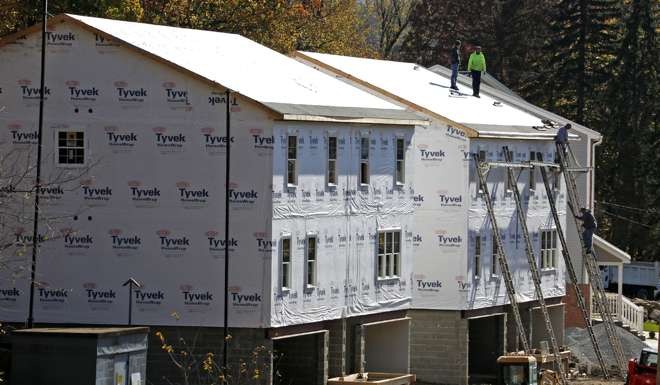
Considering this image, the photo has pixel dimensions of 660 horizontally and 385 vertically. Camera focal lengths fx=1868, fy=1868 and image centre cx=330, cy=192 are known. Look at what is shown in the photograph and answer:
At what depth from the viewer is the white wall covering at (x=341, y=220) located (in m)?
52.2

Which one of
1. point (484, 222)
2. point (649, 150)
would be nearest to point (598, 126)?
point (649, 150)

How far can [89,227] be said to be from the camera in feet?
171

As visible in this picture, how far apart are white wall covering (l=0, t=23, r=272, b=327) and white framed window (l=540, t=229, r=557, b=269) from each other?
72.7 ft

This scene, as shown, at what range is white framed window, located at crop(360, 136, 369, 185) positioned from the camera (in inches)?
2261

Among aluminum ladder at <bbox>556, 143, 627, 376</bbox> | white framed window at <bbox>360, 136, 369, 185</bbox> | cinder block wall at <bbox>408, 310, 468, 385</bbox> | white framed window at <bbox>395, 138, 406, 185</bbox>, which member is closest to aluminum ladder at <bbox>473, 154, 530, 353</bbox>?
cinder block wall at <bbox>408, 310, 468, 385</bbox>

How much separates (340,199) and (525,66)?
197 feet

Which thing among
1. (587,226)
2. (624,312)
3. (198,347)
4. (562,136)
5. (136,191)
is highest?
(562,136)

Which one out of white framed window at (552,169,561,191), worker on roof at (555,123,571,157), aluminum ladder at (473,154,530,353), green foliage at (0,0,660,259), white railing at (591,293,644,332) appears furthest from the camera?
green foliage at (0,0,660,259)

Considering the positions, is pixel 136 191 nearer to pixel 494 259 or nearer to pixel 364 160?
pixel 364 160

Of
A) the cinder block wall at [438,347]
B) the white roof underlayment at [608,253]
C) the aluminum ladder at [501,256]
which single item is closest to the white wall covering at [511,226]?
the aluminum ladder at [501,256]

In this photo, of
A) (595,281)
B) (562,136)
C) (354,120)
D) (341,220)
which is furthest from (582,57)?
(341,220)

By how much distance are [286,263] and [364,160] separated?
6.35 metres

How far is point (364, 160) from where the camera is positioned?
189ft

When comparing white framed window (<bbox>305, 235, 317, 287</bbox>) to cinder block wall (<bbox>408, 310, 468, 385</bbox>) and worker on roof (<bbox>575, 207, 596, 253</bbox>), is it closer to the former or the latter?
cinder block wall (<bbox>408, 310, 468, 385</bbox>)
